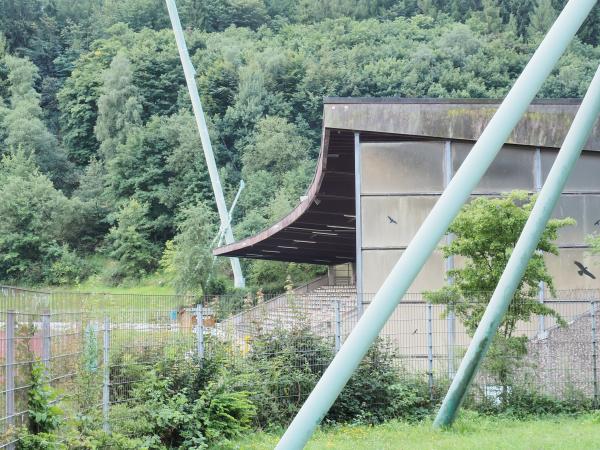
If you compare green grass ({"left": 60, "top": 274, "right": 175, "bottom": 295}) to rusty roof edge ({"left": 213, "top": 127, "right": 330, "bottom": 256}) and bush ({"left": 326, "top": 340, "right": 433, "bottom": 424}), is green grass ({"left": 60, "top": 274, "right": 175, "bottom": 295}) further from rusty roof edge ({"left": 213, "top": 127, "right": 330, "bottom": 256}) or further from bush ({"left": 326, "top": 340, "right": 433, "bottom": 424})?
bush ({"left": 326, "top": 340, "right": 433, "bottom": 424})

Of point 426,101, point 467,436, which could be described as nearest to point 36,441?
point 467,436

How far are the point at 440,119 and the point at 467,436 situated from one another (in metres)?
11.6

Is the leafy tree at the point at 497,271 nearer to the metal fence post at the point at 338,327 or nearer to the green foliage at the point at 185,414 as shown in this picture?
the metal fence post at the point at 338,327

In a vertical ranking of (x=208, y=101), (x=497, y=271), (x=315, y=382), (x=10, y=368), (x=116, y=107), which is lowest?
(x=315, y=382)

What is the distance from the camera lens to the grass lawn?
44.0 feet

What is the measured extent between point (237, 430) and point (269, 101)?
9747 cm

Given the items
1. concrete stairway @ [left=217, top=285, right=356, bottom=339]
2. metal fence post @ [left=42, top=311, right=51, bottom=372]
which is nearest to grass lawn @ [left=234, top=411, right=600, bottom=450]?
concrete stairway @ [left=217, top=285, right=356, bottom=339]

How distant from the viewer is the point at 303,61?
114 m

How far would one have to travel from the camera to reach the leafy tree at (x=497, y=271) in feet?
59.0

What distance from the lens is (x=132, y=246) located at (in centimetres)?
9856

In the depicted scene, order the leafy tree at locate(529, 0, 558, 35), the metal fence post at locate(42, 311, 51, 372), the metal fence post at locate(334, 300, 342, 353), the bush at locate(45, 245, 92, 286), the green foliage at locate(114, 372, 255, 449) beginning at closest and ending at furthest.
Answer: the metal fence post at locate(42, 311, 51, 372) < the green foliage at locate(114, 372, 255, 449) < the metal fence post at locate(334, 300, 342, 353) < the bush at locate(45, 245, 92, 286) < the leafy tree at locate(529, 0, 558, 35)

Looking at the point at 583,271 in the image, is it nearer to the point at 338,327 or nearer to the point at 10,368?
the point at 338,327

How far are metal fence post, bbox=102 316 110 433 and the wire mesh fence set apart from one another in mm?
13

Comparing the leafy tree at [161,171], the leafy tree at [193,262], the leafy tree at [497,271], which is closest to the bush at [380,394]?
the leafy tree at [497,271]
